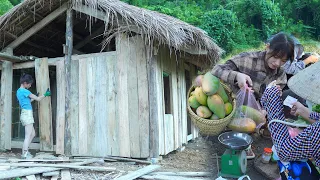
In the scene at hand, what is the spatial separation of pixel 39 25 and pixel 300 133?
227 inches

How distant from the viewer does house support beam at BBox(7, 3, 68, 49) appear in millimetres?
6142

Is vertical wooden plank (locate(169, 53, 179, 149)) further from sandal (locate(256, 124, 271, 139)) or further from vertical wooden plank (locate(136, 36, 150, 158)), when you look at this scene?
sandal (locate(256, 124, 271, 139))

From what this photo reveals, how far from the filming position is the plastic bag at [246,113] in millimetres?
2852

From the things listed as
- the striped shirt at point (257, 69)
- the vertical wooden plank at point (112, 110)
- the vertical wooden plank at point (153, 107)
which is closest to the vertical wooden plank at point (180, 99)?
the vertical wooden plank at point (153, 107)

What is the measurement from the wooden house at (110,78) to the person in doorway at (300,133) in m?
2.92

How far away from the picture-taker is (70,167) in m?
4.84

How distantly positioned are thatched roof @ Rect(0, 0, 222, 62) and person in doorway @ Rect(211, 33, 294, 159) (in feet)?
6.16

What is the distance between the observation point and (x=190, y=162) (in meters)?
5.98

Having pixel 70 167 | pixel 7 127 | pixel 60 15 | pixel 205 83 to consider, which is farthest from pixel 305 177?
pixel 7 127

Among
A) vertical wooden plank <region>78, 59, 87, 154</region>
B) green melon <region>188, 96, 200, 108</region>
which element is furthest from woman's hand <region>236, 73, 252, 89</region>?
vertical wooden plank <region>78, 59, 87, 154</region>

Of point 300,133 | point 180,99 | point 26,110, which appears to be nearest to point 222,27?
point 180,99

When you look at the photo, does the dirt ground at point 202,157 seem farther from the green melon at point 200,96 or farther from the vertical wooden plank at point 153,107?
the green melon at point 200,96

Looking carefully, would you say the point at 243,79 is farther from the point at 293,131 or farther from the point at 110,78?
the point at 110,78

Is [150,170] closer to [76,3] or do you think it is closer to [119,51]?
[119,51]
